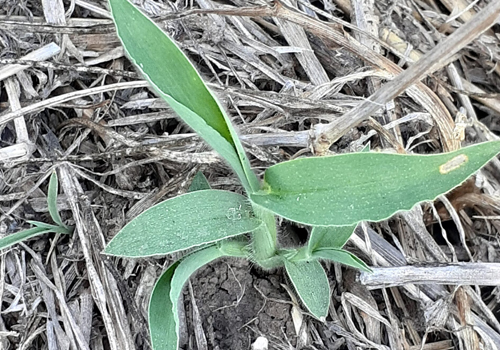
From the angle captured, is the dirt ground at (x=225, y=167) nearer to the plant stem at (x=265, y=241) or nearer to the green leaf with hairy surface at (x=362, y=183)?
the plant stem at (x=265, y=241)

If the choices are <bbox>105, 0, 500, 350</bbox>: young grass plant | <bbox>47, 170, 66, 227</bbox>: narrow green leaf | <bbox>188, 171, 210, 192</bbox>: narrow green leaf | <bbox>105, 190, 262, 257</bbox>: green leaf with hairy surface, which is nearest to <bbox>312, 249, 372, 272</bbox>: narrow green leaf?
<bbox>105, 0, 500, 350</bbox>: young grass plant

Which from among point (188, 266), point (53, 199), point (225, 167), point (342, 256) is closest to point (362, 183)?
point (342, 256)

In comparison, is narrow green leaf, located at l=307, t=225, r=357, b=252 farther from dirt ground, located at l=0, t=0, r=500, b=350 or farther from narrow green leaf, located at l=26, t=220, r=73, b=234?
narrow green leaf, located at l=26, t=220, r=73, b=234

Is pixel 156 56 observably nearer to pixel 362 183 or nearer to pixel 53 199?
pixel 362 183

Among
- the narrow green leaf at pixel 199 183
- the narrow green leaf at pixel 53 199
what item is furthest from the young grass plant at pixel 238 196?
the narrow green leaf at pixel 53 199

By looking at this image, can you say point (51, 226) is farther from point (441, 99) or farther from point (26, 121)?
point (441, 99)
